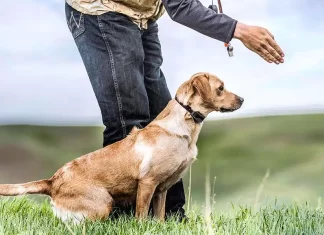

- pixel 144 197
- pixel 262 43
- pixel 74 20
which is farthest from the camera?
pixel 74 20

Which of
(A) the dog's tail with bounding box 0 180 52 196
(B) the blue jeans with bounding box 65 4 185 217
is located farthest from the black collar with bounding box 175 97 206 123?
(A) the dog's tail with bounding box 0 180 52 196

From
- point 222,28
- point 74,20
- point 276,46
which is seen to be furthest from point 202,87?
point 74,20

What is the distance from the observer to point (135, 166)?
410 cm

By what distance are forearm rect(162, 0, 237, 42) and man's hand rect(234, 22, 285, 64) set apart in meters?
0.09

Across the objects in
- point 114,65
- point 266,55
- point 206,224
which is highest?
point 266,55

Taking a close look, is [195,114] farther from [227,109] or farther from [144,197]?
[144,197]

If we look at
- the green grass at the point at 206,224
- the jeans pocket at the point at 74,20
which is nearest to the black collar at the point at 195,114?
the green grass at the point at 206,224

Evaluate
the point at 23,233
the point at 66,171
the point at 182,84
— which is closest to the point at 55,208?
the point at 66,171

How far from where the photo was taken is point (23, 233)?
3.60m

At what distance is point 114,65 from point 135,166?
0.64 metres

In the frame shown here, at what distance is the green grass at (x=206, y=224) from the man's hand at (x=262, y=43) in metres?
0.94

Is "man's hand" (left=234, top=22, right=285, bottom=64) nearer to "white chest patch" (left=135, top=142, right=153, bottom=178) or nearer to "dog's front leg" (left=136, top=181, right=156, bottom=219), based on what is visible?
"white chest patch" (left=135, top=142, right=153, bottom=178)

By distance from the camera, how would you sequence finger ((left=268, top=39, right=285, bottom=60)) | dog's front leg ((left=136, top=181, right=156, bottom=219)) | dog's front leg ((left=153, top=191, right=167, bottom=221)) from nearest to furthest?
finger ((left=268, top=39, right=285, bottom=60))
dog's front leg ((left=136, top=181, right=156, bottom=219))
dog's front leg ((left=153, top=191, right=167, bottom=221))

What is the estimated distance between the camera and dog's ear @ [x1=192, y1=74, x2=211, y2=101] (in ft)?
13.5
